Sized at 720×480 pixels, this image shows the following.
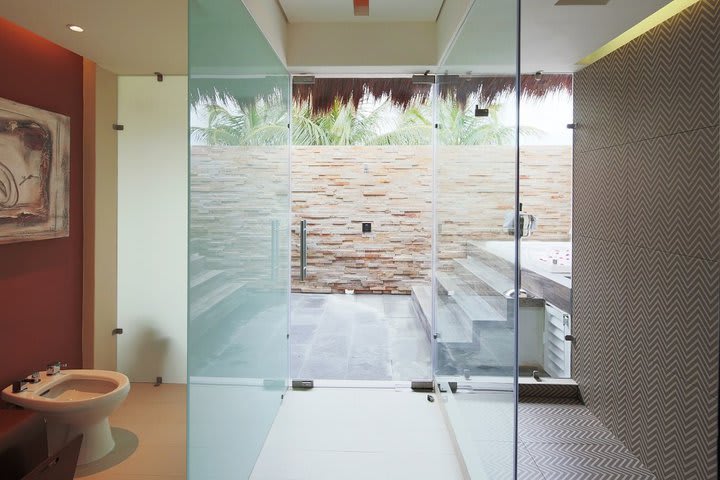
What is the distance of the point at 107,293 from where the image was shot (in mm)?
2863

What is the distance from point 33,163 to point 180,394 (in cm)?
171

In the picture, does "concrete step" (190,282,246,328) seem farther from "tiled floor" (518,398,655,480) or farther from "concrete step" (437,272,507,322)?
"tiled floor" (518,398,655,480)

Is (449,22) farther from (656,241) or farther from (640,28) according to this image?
(656,241)

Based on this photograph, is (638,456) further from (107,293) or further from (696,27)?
(107,293)

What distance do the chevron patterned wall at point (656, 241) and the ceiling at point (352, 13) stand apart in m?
1.17

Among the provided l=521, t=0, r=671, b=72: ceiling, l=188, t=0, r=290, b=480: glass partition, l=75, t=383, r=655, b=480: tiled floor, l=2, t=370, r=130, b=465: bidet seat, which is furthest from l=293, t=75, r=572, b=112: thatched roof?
l=2, t=370, r=130, b=465: bidet seat

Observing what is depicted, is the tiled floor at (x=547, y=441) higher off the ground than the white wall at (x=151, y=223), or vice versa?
the white wall at (x=151, y=223)

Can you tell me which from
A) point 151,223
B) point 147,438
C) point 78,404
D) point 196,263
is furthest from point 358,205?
point 196,263

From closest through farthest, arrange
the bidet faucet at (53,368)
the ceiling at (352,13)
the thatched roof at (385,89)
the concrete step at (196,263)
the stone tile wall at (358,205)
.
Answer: the concrete step at (196,263)
the stone tile wall at (358,205)
the bidet faucet at (53,368)
the ceiling at (352,13)
the thatched roof at (385,89)

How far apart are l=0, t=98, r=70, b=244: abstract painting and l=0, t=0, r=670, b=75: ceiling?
1.43ft

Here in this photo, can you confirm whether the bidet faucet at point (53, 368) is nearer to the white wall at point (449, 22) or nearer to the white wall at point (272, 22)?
the white wall at point (272, 22)

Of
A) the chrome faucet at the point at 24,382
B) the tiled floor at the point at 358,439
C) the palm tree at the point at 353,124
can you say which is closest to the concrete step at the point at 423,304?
the tiled floor at the point at 358,439

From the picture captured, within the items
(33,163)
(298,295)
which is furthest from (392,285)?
(33,163)

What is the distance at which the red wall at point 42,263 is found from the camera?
7.15ft
